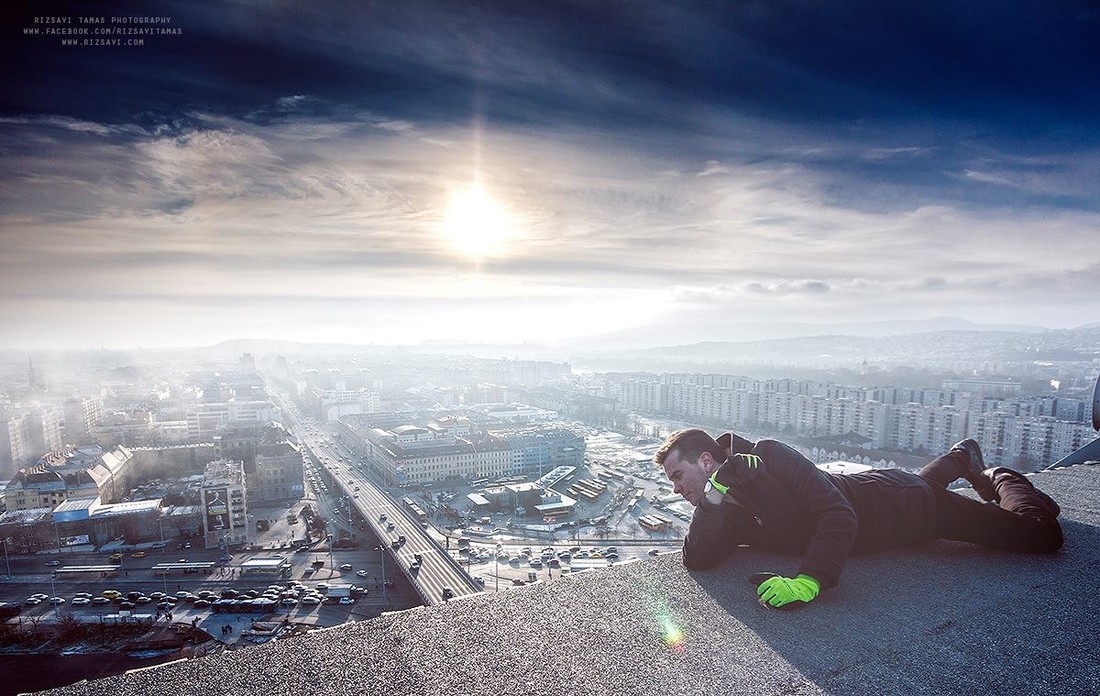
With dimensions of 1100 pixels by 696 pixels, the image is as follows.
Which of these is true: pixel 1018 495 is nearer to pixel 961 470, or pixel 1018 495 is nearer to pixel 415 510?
pixel 961 470

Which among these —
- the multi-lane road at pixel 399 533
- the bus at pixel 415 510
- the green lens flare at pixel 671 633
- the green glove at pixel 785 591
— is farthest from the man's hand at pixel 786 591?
the bus at pixel 415 510

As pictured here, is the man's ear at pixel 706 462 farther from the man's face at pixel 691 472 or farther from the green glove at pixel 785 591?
the green glove at pixel 785 591

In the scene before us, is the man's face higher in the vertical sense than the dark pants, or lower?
higher

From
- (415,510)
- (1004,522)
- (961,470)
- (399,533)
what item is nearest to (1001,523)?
(1004,522)

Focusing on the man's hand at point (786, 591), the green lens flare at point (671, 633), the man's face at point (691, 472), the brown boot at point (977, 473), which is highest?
the man's face at point (691, 472)

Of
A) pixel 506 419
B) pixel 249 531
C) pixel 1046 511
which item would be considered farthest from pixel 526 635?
pixel 506 419

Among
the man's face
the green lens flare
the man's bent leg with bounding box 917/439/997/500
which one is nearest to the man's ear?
the man's face

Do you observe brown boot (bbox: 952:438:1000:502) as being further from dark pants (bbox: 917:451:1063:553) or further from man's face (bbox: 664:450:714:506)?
man's face (bbox: 664:450:714:506)
